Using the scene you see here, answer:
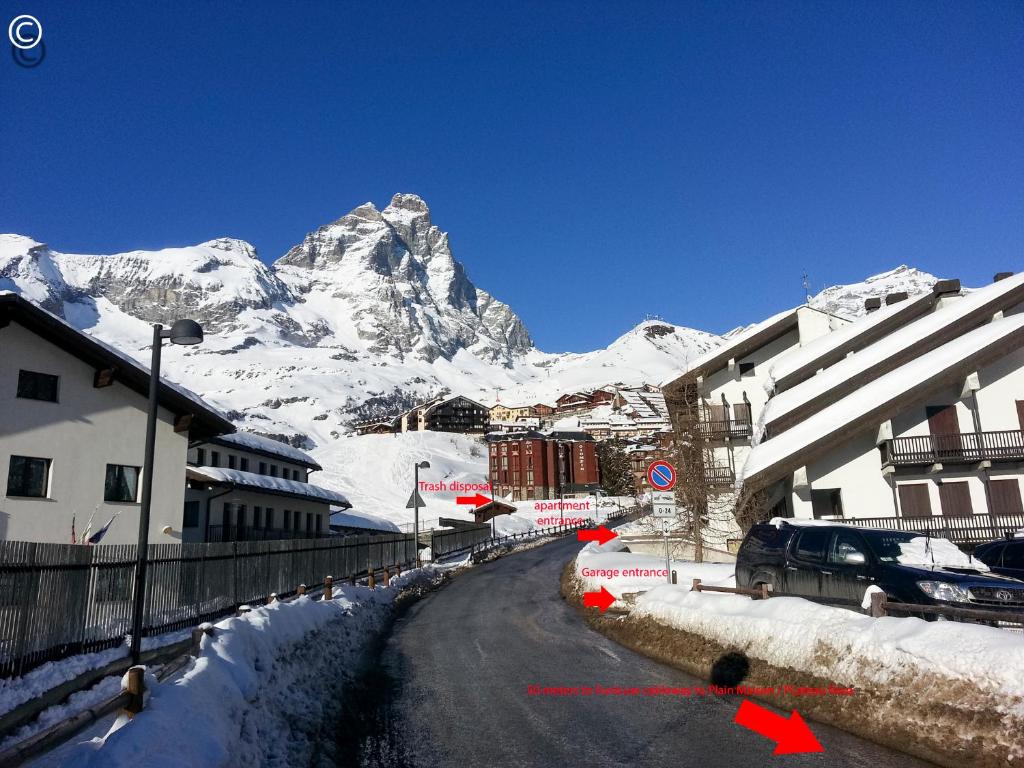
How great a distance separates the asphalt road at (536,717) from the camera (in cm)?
766

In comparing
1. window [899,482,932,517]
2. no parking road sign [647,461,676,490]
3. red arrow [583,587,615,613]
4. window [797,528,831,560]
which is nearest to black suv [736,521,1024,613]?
window [797,528,831,560]

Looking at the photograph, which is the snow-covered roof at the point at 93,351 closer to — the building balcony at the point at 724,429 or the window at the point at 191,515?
the window at the point at 191,515

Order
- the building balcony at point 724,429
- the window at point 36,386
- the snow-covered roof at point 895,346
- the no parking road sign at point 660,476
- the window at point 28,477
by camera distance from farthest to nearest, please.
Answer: the building balcony at point 724,429 → the snow-covered roof at point 895,346 → the window at point 36,386 → the window at point 28,477 → the no parking road sign at point 660,476

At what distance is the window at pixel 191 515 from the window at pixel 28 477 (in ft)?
45.5

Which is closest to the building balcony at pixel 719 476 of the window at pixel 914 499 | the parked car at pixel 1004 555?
the window at pixel 914 499

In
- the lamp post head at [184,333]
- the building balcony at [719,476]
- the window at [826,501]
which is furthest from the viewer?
the building balcony at [719,476]

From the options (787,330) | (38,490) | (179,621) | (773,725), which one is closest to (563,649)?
(773,725)

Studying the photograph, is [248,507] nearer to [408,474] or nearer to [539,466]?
[539,466]

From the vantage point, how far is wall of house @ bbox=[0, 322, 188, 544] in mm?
22453

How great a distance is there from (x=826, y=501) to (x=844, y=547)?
59.7ft

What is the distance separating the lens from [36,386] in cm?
2339

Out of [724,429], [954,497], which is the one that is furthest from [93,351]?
[954,497]

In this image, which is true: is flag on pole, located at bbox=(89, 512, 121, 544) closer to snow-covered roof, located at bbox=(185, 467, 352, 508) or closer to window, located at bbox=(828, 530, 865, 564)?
snow-covered roof, located at bbox=(185, 467, 352, 508)

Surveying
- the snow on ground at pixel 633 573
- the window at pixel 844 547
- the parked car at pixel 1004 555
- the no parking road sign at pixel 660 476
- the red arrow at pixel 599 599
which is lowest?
the red arrow at pixel 599 599
